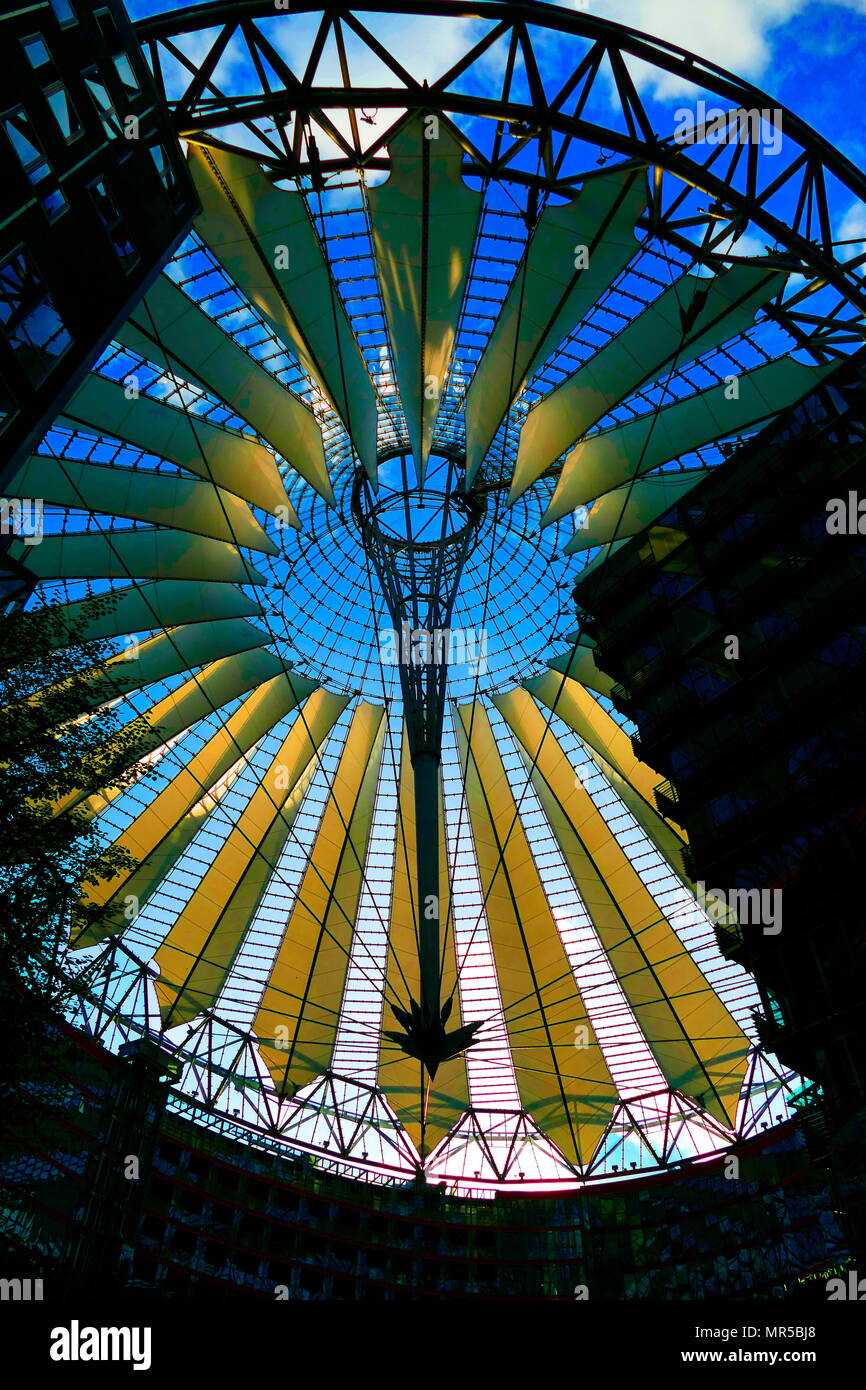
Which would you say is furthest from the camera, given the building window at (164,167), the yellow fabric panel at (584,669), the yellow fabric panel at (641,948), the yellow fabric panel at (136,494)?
the yellow fabric panel at (641,948)

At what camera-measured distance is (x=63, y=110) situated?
40.3ft

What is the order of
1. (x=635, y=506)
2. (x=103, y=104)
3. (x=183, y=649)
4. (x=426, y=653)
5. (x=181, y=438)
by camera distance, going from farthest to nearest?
(x=635, y=506) < (x=183, y=649) < (x=426, y=653) < (x=181, y=438) < (x=103, y=104)

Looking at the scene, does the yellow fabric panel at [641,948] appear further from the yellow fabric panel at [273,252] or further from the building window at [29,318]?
the building window at [29,318]

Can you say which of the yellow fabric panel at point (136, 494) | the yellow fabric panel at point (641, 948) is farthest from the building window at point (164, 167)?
the yellow fabric panel at point (641, 948)

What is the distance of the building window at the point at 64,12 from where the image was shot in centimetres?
1184

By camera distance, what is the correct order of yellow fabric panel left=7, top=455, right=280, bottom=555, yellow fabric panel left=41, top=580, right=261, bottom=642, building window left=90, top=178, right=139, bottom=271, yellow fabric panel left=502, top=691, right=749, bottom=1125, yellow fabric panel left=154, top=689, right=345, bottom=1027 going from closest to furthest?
1. building window left=90, top=178, right=139, bottom=271
2. yellow fabric panel left=7, top=455, right=280, bottom=555
3. yellow fabric panel left=41, top=580, right=261, bottom=642
4. yellow fabric panel left=154, top=689, right=345, bottom=1027
5. yellow fabric panel left=502, top=691, right=749, bottom=1125

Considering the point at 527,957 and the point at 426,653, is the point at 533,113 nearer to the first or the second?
the point at 426,653

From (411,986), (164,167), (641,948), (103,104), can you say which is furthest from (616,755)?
(103,104)

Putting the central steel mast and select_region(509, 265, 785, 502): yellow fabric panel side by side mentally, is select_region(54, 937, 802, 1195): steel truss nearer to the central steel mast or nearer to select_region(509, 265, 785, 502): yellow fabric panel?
the central steel mast

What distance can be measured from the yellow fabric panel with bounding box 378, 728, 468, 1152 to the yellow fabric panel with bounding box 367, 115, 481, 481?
13.8 m

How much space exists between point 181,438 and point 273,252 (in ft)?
18.3

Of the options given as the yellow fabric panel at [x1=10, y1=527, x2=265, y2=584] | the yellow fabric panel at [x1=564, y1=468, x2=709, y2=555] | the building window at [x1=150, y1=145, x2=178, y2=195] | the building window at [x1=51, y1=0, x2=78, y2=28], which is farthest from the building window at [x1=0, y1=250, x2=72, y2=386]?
the yellow fabric panel at [x1=564, y1=468, x2=709, y2=555]

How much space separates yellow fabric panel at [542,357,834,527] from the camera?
2428 cm

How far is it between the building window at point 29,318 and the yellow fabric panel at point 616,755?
19.9m
